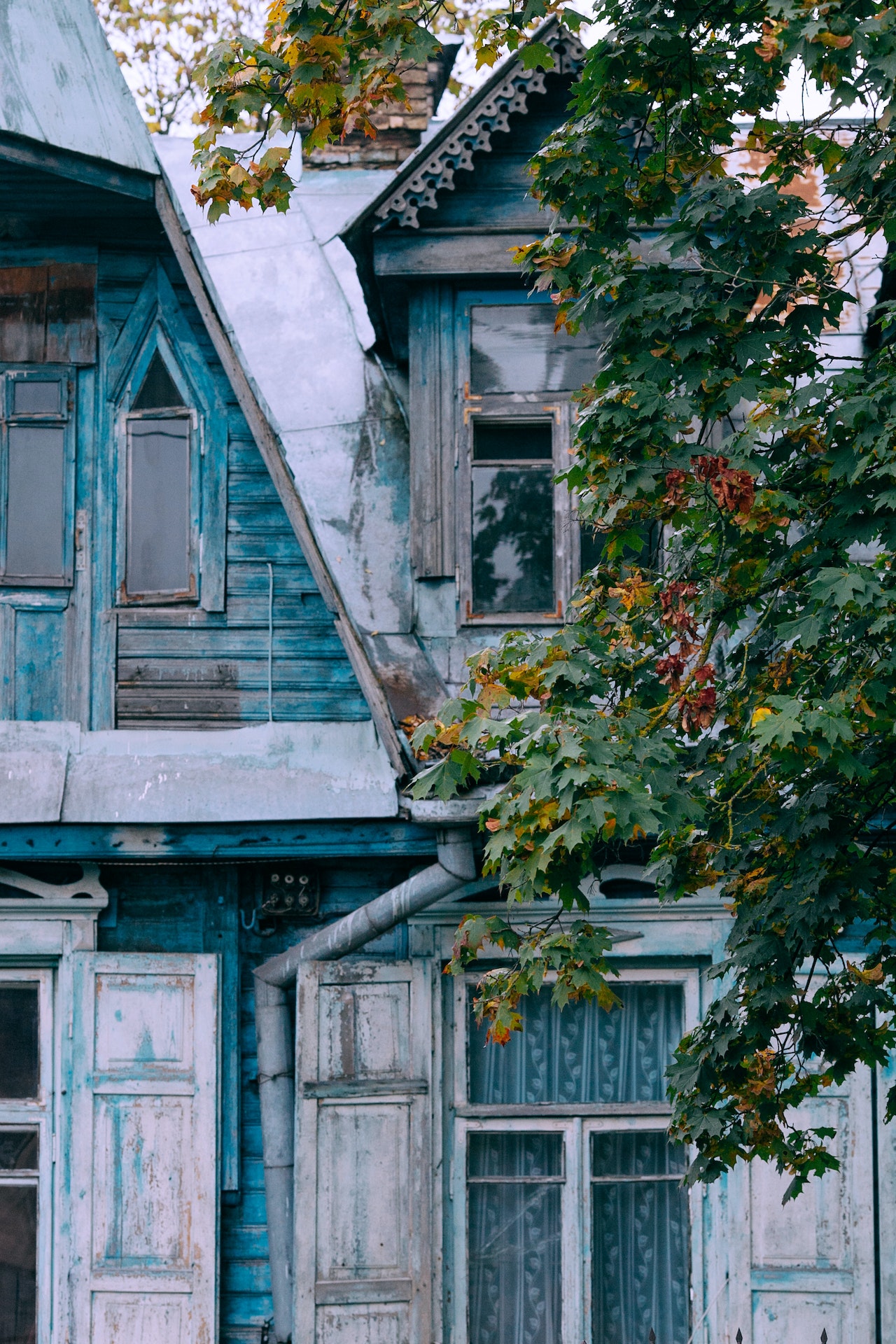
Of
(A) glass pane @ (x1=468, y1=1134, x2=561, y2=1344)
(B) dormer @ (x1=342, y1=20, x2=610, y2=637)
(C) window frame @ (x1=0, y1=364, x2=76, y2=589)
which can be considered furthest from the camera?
(C) window frame @ (x1=0, y1=364, x2=76, y2=589)

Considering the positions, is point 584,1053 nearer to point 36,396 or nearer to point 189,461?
point 189,461

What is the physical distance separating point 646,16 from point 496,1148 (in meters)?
4.83

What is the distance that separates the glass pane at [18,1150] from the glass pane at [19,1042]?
17cm

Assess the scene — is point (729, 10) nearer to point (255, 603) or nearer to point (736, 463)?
point (736, 463)

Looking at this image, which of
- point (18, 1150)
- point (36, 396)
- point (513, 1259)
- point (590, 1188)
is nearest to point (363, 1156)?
point (513, 1259)

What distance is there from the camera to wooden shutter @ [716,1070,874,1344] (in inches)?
273

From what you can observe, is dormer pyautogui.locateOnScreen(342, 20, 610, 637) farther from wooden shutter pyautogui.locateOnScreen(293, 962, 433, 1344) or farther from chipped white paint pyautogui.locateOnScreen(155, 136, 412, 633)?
wooden shutter pyautogui.locateOnScreen(293, 962, 433, 1344)

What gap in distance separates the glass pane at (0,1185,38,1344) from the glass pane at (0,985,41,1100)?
18.0 inches

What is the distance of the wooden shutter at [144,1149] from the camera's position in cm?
697

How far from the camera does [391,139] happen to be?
923cm

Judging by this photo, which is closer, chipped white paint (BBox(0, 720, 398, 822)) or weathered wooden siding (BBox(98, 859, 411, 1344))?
chipped white paint (BBox(0, 720, 398, 822))

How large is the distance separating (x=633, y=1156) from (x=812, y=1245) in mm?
863

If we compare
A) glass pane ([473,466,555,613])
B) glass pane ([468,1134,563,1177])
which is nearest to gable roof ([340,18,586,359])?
glass pane ([473,466,555,613])

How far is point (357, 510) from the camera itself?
7664 millimetres
